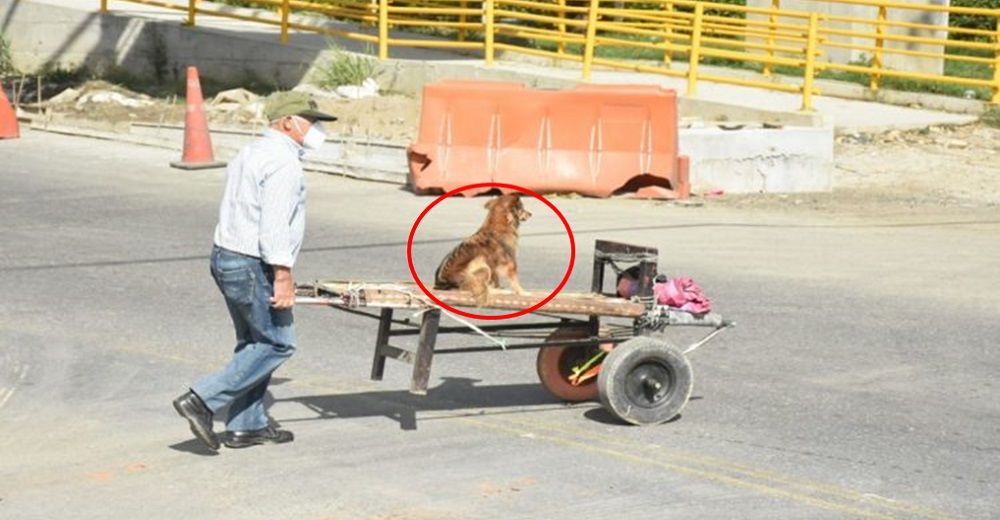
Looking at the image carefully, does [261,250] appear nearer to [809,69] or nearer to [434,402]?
[434,402]

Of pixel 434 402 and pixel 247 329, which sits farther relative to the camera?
pixel 434 402

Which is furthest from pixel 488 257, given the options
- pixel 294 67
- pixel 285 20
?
pixel 285 20

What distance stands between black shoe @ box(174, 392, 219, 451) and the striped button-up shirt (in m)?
0.68

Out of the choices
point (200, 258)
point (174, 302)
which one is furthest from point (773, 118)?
point (174, 302)

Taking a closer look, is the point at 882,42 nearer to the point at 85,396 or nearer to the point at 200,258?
the point at 200,258

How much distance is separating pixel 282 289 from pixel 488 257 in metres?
1.14

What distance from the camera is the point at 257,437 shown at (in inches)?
320

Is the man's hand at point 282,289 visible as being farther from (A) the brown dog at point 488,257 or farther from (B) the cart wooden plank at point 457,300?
(A) the brown dog at point 488,257

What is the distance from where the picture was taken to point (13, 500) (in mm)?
7293

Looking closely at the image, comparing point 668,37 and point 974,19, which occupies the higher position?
point 974,19

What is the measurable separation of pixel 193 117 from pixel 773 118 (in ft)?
21.1

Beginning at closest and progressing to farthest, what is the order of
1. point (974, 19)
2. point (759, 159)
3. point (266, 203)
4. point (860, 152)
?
point (266, 203) < point (759, 159) < point (860, 152) < point (974, 19)

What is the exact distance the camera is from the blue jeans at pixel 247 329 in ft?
25.4

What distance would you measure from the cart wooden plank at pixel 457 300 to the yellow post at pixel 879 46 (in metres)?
15.5
